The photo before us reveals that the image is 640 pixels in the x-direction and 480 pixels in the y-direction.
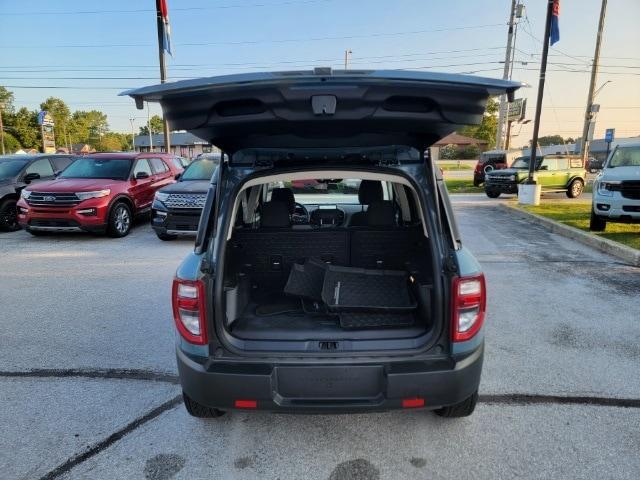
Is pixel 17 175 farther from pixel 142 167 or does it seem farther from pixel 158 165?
pixel 158 165

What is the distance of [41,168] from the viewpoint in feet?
37.1

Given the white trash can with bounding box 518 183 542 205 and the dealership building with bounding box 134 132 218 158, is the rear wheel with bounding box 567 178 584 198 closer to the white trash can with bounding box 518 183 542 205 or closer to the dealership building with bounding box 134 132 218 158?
the white trash can with bounding box 518 183 542 205

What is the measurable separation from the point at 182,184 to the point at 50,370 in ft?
18.8

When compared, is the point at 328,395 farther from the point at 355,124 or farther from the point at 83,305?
the point at 83,305

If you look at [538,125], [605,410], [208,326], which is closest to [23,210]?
[208,326]

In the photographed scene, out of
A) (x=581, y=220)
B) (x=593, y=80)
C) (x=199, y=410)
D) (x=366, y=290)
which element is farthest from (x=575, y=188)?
(x=199, y=410)

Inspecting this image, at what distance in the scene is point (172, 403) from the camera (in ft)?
10.0

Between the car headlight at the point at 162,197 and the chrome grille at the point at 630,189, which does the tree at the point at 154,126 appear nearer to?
the car headlight at the point at 162,197

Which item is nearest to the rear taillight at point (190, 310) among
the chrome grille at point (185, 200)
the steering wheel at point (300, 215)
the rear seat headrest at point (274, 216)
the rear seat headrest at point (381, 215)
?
the rear seat headrest at point (274, 216)

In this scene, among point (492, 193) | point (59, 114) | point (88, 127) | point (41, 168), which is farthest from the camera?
point (88, 127)

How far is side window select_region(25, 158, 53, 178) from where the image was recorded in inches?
436

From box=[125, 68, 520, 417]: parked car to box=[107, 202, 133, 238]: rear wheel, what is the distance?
7296 millimetres

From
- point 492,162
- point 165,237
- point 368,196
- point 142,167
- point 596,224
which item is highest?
point 368,196

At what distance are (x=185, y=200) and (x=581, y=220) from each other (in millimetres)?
9015
